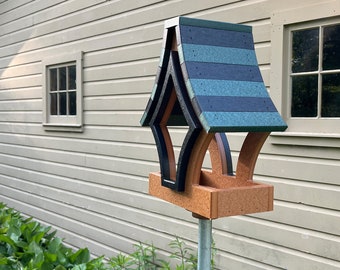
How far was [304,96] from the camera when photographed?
270 cm

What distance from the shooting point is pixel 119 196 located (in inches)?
170

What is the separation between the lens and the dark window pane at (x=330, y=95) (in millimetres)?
2549

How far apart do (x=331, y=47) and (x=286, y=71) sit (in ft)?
1.03

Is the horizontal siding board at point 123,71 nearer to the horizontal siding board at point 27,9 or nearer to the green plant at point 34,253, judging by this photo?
the horizontal siding board at point 27,9

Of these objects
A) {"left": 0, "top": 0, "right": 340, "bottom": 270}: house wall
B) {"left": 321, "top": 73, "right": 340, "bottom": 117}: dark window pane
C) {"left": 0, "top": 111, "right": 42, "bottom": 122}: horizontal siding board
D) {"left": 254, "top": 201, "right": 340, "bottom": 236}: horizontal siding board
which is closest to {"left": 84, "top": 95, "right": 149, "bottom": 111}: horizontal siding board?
{"left": 0, "top": 0, "right": 340, "bottom": 270}: house wall

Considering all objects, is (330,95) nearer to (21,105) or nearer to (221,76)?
(221,76)

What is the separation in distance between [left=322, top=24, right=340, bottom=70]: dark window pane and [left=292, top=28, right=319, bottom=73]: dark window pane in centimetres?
5

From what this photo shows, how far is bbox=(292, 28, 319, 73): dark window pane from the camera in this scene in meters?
2.64

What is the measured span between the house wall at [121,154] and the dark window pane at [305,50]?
0.18 meters

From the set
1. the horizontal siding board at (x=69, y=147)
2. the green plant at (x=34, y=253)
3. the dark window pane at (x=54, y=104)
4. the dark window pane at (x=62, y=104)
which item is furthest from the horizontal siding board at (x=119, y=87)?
the green plant at (x=34, y=253)

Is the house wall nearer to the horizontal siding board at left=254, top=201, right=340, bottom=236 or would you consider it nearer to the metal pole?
the horizontal siding board at left=254, top=201, right=340, bottom=236

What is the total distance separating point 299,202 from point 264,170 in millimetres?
323

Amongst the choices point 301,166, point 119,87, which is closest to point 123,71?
point 119,87

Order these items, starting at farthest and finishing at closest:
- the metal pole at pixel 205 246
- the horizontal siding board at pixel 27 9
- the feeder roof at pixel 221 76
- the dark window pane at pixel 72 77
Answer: the horizontal siding board at pixel 27 9 < the dark window pane at pixel 72 77 < the metal pole at pixel 205 246 < the feeder roof at pixel 221 76
